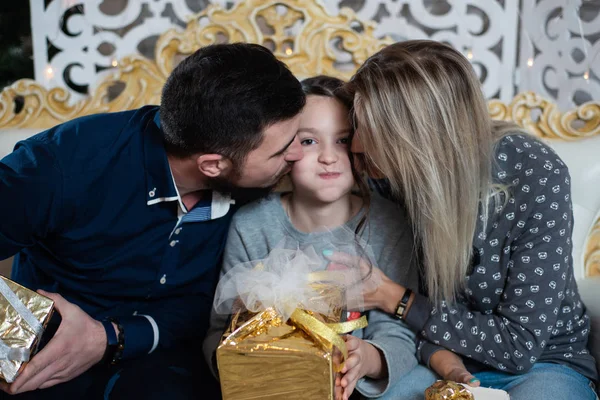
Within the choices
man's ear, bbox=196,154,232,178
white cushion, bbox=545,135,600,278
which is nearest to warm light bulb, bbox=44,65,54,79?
man's ear, bbox=196,154,232,178

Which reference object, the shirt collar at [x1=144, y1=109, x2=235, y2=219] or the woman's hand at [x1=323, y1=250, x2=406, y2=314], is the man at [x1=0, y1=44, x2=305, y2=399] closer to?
the shirt collar at [x1=144, y1=109, x2=235, y2=219]

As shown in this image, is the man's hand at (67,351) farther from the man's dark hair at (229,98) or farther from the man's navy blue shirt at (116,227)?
the man's dark hair at (229,98)

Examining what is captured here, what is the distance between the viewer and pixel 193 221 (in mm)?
1508

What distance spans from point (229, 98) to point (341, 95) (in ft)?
0.92

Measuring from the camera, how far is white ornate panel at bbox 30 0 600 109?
1.89 meters

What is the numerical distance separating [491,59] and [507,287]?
87 centimetres

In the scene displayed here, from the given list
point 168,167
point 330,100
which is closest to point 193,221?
point 168,167

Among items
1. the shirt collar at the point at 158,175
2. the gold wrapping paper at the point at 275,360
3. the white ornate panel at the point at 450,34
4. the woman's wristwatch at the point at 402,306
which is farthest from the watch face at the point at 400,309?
the white ornate panel at the point at 450,34

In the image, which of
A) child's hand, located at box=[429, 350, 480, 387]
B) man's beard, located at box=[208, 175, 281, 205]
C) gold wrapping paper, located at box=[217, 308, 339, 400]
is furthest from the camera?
man's beard, located at box=[208, 175, 281, 205]

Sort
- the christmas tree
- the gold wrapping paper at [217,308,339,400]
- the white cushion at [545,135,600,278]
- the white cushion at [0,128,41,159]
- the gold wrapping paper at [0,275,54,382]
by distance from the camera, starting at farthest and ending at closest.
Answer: the christmas tree, the white cushion at [0,128,41,159], the white cushion at [545,135,600,278], the gold wrapping paper at [0,275,54,382], the gold wrapping paper at [217,308,339,400]

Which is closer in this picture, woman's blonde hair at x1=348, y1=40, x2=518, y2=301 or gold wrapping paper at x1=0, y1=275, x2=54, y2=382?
gold wrapping paper at x1=0, y1=275, x2=54, y2=382

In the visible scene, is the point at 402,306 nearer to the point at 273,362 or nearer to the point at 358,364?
the point at 358,364

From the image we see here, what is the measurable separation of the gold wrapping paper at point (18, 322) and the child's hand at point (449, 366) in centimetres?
80

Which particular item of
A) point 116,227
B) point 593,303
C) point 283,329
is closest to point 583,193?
point 593,303
